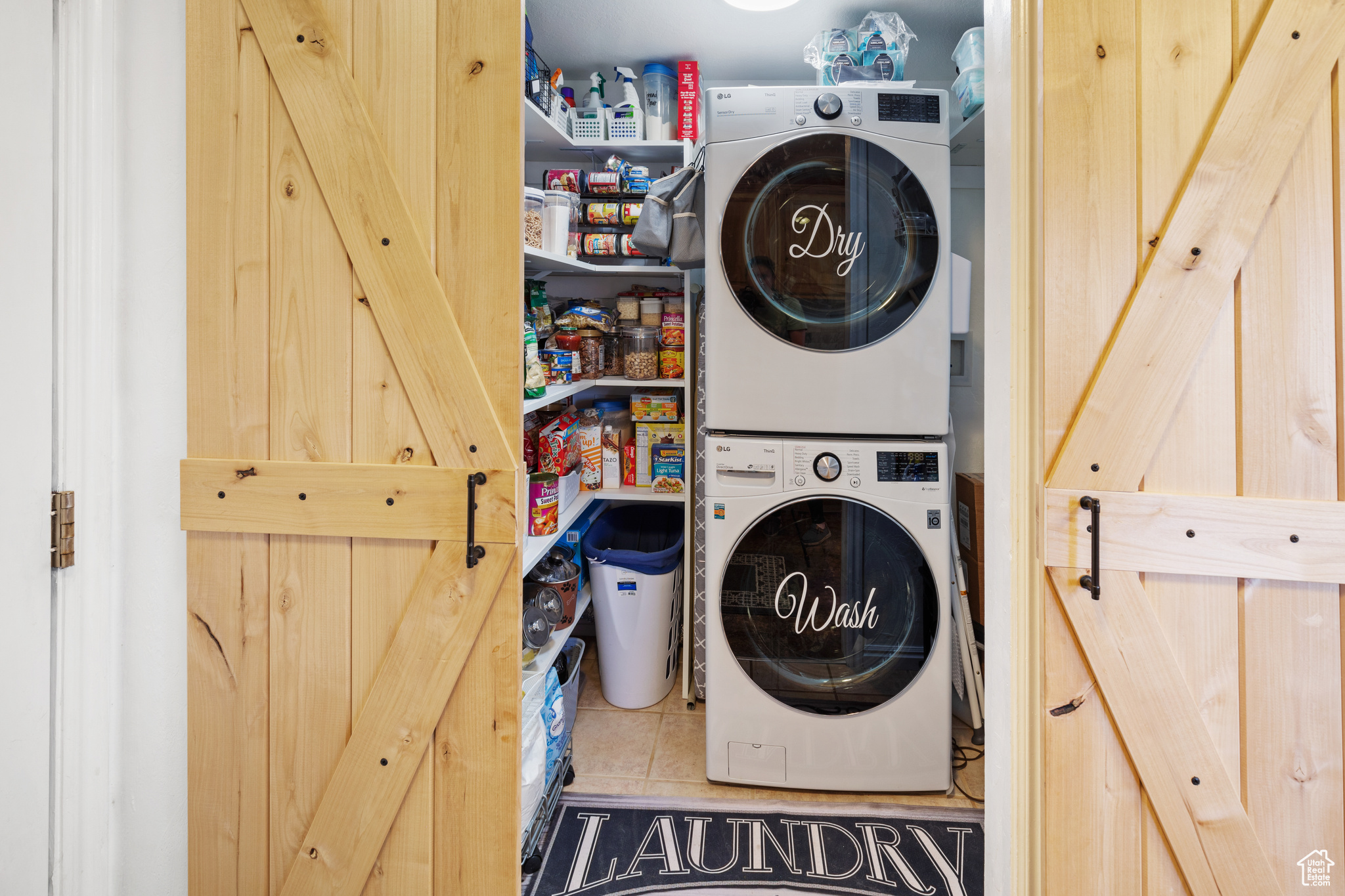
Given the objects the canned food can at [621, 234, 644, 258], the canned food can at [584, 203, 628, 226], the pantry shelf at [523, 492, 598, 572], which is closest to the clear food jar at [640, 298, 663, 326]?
the canned food can at [621, 234, 644, 258]

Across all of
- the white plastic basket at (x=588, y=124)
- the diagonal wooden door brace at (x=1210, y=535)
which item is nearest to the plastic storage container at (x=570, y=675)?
the diagonal wooden door brace at (x=1210, y=535)

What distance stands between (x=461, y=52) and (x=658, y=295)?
1.51 m

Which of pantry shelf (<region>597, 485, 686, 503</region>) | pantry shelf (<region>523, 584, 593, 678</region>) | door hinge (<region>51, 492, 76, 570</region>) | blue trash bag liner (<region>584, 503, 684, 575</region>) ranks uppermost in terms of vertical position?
door hinge (<region>51, 492, 76, 570</region>)

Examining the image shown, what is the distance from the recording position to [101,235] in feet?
3.40

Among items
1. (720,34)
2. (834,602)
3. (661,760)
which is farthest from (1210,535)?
(720,34)

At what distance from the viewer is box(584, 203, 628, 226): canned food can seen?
7.60 ft

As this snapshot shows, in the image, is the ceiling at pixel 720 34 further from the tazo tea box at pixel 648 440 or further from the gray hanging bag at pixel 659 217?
the tazo tea box at pixel 648 440

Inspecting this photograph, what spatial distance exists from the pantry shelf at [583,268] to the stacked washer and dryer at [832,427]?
0.45 metres

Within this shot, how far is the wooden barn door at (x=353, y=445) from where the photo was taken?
1.02 meters

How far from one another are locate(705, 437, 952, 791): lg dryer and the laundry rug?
0.36 feet

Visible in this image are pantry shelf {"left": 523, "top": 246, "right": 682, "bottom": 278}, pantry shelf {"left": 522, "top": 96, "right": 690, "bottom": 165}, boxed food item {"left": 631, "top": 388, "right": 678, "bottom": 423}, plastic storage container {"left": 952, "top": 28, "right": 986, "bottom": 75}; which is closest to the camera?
pantry shelf {"left": 523, "top": 246, "right": 682, "bottom": 278}

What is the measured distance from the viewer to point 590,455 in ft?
7.63

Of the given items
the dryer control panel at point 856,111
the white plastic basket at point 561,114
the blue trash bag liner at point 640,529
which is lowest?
the blue trash bag liner at point 640,529

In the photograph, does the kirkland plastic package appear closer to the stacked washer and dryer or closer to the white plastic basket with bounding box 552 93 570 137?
the stacked washer and dryer
